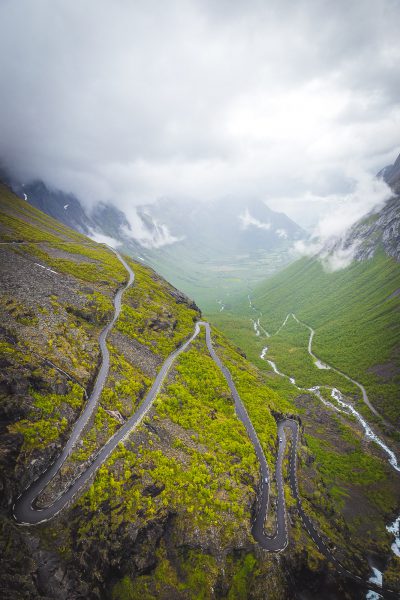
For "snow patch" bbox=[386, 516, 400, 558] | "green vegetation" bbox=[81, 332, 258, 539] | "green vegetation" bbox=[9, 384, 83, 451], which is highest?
"snow patch" bbox=[386, 516, 400, 558]

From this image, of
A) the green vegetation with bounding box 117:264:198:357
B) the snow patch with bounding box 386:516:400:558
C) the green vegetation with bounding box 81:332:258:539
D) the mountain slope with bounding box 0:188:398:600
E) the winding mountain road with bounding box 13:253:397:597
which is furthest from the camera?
the green vegetation with bounding box 117:264:198:357

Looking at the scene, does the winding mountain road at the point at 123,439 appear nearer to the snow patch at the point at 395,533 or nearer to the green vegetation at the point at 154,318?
the green vegetation at the point at 154,318

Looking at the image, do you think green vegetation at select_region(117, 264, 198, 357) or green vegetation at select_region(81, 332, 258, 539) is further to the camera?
green vegetation at select_region(117, 264, 198, 357)

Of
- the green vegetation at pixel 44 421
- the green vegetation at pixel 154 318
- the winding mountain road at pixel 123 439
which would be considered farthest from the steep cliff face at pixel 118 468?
the green vegetation at pixel 154 318

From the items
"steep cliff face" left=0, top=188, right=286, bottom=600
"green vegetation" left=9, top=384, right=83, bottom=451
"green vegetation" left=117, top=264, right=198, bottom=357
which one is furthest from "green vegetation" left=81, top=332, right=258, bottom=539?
"green vegetation" left=117, top=264, right=198, bottom=357

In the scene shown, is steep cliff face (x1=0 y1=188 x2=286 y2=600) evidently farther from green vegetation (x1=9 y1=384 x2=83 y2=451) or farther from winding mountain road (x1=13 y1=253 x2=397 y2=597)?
winding mountain road (x1=13 y1=253 x2=397 y2=597)

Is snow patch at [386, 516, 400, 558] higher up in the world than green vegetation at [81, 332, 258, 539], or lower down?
higher up

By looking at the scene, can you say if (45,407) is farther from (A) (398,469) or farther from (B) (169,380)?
(A) (398,469)
